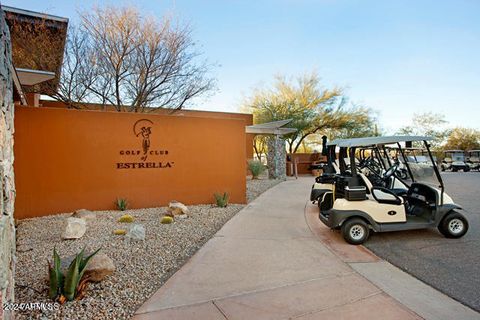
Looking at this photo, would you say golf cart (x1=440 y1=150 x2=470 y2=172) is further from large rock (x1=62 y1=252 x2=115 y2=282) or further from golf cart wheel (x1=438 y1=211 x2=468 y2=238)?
large rock (x1=62 y1=252 x2=115 y2=282)

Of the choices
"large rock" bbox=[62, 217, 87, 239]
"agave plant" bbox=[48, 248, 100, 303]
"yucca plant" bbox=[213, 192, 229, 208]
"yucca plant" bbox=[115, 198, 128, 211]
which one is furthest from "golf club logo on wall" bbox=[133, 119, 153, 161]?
"agave plant" bbox=[48, 248, 100, 303]

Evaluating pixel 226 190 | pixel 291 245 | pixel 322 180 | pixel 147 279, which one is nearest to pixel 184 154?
pixel 226 190

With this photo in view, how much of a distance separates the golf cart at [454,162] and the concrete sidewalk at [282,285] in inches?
912

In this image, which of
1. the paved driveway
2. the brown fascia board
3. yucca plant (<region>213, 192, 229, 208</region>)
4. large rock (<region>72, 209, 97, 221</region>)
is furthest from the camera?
yucca plant (<region>213, 192, 229, 208</region>)

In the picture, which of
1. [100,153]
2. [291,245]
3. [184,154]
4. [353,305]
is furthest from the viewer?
[184,154]

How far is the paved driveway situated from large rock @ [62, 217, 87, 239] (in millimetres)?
4539

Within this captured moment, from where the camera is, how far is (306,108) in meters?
21.5

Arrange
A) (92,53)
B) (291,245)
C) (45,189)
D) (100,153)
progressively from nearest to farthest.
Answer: (291,245) < (45,189) < (100,153) < (92,53)

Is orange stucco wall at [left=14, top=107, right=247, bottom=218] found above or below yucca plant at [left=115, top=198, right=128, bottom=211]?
above

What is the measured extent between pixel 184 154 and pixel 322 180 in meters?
3.48

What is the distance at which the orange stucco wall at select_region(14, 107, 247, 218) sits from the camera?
617 cm

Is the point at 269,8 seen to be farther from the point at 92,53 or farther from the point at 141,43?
the point at 92,53

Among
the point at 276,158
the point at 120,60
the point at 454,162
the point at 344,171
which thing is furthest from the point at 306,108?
the point at 344,171

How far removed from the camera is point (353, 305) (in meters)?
2.69
